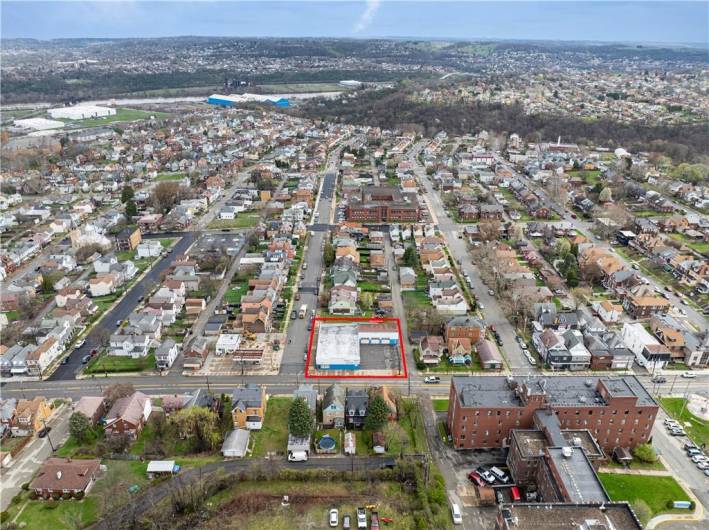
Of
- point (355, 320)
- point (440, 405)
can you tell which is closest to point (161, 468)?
point (440, 405)

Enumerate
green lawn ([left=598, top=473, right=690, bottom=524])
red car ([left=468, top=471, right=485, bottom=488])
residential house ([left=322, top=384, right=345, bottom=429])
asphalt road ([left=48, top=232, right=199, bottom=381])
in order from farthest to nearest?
1. asphalt road ([left=48, top=232, right=199, bottom=381])
2. residential house ([left=322, top=384, right=345, bottom=429])
3. red car ([left=468, top=471, right=485, bottom=488])
4. green lawn ([left=598, top=473, right=690, bottom=524])

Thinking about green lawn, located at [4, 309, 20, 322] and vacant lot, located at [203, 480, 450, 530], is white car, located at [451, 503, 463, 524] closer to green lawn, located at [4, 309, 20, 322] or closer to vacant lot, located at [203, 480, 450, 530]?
vacant lot, located at [203, 480, 450, 530]

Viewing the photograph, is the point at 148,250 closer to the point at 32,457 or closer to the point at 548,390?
the point at 32,457

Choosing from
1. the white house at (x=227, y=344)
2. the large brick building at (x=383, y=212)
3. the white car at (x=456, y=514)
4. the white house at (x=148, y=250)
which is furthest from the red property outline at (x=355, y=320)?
the large brick building at (x=383, y=212)

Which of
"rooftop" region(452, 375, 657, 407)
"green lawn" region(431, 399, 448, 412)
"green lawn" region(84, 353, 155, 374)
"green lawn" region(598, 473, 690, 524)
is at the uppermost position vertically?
"rooftop" region(452, 375, 657, 407)

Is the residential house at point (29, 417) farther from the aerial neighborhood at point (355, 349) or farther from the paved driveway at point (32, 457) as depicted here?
the paved driveway at point (32, 457)

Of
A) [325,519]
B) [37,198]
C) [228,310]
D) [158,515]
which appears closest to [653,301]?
[325,519]

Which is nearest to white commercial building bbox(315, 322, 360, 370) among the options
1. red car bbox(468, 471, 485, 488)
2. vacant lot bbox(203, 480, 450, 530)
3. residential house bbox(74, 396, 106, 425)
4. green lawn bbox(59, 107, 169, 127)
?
vacant lot bbox(203, 480, 450, 530)

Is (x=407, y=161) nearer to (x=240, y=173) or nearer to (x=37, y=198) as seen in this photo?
(x=240, y=173)
